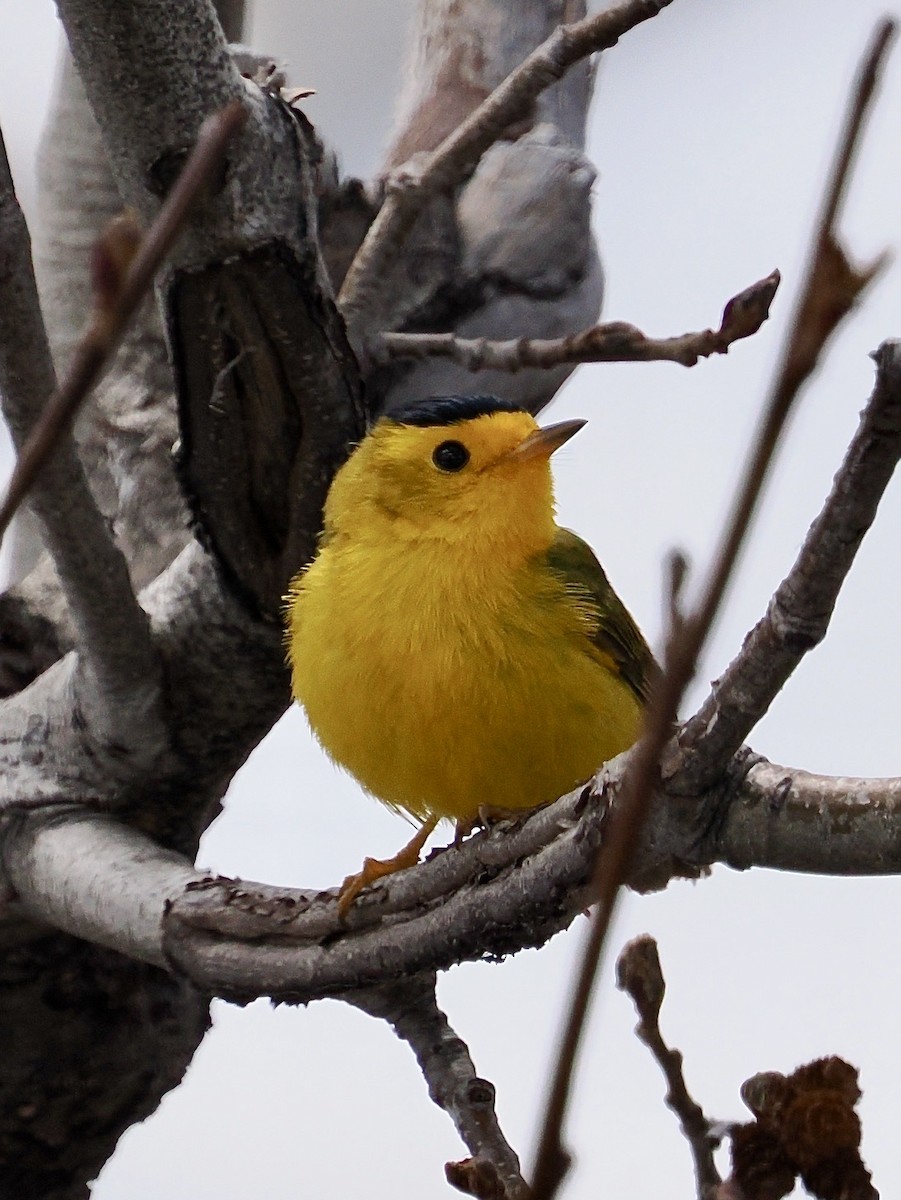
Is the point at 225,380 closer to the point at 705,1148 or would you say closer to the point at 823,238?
the point at 705,1148

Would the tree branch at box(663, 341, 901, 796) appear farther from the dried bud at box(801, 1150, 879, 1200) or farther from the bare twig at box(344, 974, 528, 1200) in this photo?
the bare twig at box(344, 974, 528, 1200)

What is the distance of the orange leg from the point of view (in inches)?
81.9

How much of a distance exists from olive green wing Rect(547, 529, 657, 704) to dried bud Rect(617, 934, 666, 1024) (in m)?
1.48

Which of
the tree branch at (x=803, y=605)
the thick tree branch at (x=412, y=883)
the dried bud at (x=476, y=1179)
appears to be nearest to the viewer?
the tree branch at (x=803, y=605)

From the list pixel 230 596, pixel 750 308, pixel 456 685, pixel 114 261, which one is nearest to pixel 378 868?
pixel 456 685

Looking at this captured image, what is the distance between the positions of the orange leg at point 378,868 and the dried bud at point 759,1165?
1.08 m

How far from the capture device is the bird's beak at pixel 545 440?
2.84m

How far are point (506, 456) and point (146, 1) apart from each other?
105 centimetres

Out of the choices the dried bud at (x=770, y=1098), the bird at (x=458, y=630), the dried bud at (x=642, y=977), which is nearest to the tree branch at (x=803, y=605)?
the dried bud at (x=642, y=977)

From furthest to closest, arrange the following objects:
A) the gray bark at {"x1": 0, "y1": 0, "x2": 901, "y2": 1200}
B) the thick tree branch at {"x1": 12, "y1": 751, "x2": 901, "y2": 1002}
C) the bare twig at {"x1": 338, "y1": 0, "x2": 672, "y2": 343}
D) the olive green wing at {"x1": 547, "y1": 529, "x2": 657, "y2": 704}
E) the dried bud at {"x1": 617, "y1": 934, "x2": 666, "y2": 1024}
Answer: the olive green wing at {"x1": 547, "y1": 529, "x2": 657, "y2": 704}, the bare twig at {"x1": 338, "y1": 0, "x2": 672, "y2": 343}, the gray bark at {"x1": 0, "y1": 0, "x2": 901, "y2": 1200}, the thick tree branch at {"x1": 12, "y1": 751, "x2": 901, "y2": 1002}, the dried bud at {"x1": 617, "y1": 934, "x2": 666, "y2": 1024}

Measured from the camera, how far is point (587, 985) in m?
0.58

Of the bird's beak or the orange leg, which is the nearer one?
the orange leg

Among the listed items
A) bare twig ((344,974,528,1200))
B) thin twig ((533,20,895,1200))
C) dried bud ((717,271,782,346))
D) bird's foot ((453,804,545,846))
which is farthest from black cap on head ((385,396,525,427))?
thin twig ((533,20,895,1200))

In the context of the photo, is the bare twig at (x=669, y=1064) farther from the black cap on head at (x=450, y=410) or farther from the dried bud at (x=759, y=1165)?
the black cap on head at (x=450, y=410)
